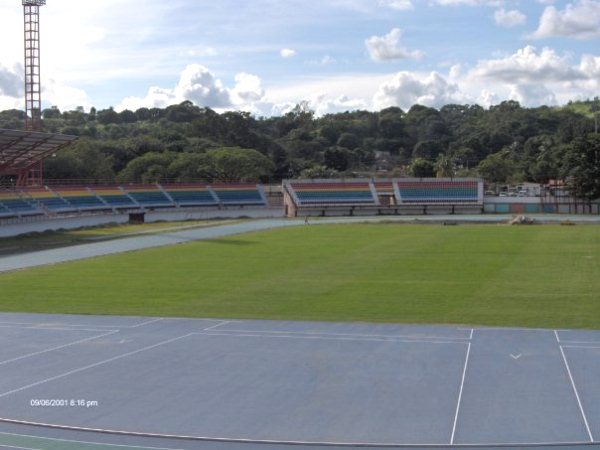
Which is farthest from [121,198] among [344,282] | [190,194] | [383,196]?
[344,282]

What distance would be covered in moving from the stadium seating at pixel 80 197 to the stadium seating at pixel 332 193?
2483cm

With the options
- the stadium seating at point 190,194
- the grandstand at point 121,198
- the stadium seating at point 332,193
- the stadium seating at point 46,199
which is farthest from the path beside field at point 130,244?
the stadium seating at point 190,194

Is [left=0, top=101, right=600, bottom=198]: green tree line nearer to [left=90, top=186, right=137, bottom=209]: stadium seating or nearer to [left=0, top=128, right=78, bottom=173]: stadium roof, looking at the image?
[left=90, top=186, right=137, bottom=209]: stadium seating

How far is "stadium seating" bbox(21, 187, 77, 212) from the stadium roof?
20.0 ft

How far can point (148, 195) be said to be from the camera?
90.9m

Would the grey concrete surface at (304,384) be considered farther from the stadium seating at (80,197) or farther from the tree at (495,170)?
the tree at (495,170)

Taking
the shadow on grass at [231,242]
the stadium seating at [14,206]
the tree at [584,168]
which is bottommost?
the shadow on grass at [231,242]

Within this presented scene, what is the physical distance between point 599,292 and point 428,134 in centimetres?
17090

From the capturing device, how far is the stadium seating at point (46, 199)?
242 ft

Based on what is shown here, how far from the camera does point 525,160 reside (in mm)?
139125

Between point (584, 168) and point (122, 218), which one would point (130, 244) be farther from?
point (584, 168)

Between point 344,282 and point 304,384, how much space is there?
16.7 m

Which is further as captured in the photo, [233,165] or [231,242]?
[233,165]

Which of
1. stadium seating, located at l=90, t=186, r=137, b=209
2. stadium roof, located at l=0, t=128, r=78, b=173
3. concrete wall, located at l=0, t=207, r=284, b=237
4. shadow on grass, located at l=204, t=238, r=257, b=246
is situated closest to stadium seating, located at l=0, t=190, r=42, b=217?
concrete wall, located at l=0, t=207, r=284, b=237
